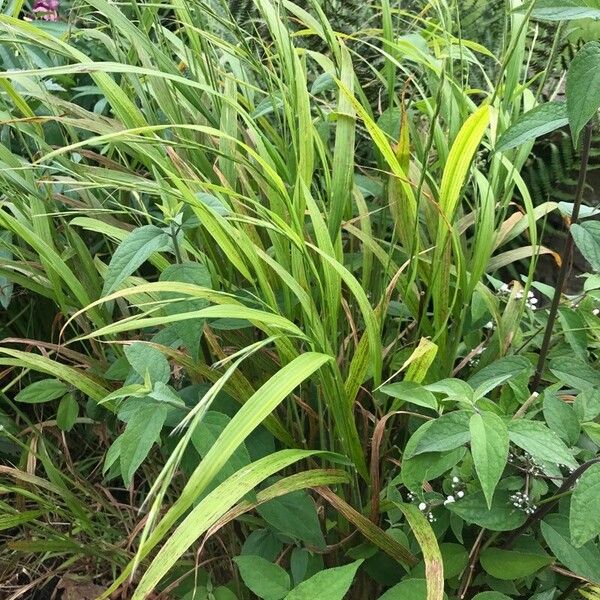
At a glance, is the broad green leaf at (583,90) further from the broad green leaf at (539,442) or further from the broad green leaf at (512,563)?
the broad green leaf at (512,563)

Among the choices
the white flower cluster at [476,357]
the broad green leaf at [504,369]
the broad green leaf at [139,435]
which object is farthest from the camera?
the white flower cluster at [476,357]

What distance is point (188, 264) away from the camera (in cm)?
76

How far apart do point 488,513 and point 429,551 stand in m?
0.07

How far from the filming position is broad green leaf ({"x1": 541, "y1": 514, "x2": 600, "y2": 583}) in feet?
2.23

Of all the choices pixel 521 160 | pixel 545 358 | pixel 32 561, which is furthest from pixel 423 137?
pixel 32 561

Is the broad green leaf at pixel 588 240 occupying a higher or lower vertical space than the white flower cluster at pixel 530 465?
higher

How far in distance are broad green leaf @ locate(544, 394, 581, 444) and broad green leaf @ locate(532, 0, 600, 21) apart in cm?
35

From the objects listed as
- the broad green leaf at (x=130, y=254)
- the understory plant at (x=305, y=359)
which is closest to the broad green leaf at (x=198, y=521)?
the understory plant at (x=305, y=359)

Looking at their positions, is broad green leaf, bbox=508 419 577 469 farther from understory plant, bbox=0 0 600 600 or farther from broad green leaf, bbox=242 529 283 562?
broad green leaf, bbox=242 529 283 562

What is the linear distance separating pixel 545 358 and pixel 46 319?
0.86m

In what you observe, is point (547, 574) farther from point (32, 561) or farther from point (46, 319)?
point (46, 319)

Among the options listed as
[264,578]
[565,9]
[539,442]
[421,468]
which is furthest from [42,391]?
[565,9]

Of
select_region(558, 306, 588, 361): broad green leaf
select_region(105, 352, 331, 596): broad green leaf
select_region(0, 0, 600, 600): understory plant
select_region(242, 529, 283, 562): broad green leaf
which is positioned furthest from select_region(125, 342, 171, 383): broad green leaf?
select_region(558, 306, 588, 361): broad green leaf

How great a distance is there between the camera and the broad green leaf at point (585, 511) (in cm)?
59
